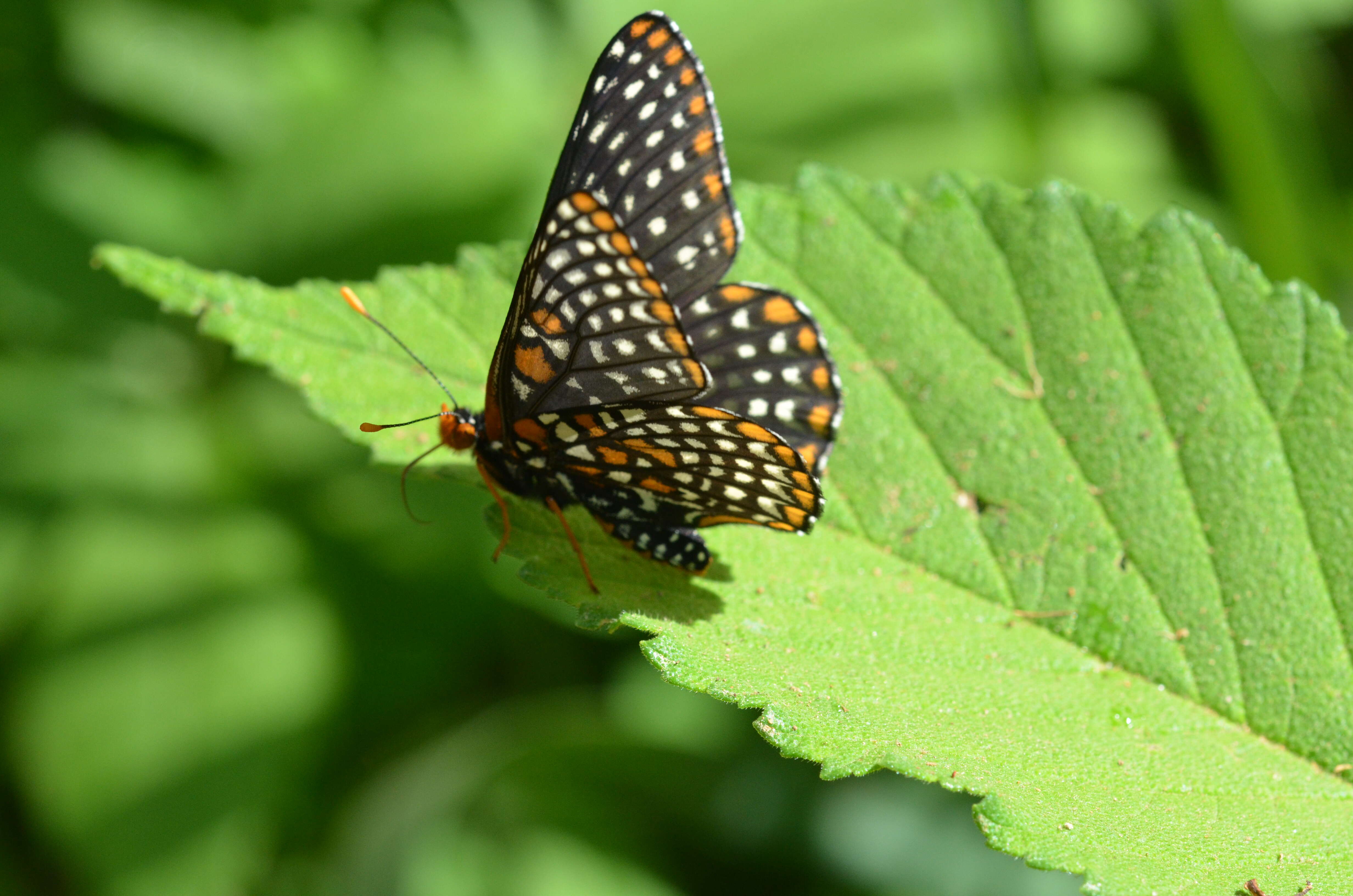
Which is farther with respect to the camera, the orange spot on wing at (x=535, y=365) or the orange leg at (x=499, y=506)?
the orange leg at (x=499, y=506)

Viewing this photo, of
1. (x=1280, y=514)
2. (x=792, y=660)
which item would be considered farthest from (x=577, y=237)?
(x=1280, y=514)

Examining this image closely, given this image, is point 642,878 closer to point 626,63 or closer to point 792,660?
point 792,660

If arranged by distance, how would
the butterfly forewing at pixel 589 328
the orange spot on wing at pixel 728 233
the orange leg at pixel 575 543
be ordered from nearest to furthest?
1. the butterfly forewing at pixel 589 328
2. the orange leg at pixel 575 543
3. the orange spot on wing at pixel 728 233

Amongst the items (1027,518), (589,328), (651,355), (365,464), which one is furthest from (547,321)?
(365,464)

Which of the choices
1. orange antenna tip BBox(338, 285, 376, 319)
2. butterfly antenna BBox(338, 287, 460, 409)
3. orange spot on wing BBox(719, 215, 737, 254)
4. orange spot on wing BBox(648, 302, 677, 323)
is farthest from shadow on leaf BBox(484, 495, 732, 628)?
orange spot on wing BBox(719, 215, 737, 254)

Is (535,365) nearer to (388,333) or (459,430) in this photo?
(459,430)

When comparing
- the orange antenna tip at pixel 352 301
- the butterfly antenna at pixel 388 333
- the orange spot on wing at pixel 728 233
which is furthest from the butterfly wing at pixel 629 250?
the orange antenna tip at pixel 352 301

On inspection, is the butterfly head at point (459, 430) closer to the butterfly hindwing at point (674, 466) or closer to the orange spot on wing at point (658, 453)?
the butterfly hindwing at point (674, 466)

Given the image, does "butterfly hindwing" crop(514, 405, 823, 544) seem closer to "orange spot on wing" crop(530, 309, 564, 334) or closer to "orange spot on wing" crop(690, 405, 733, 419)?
"orange spot on wing" crop(690, 405, 733, 419)
